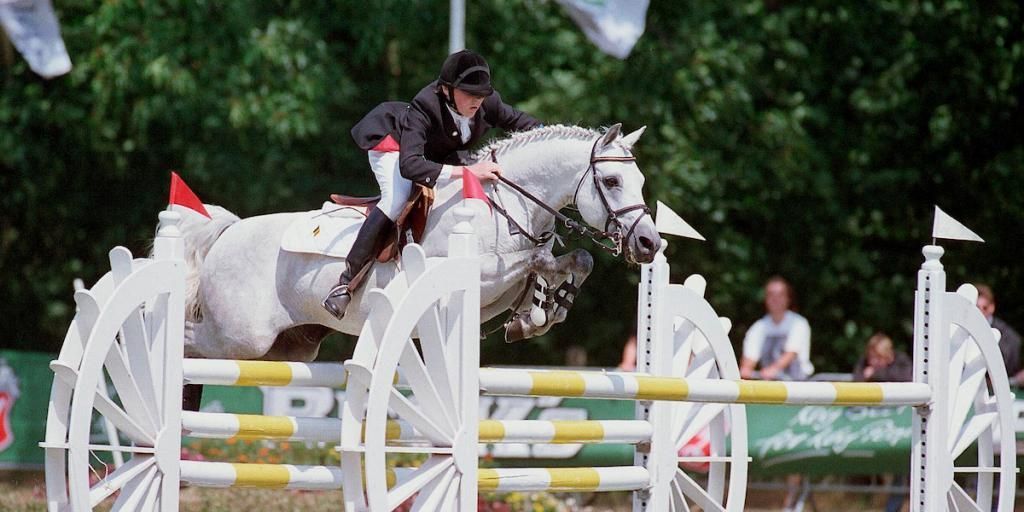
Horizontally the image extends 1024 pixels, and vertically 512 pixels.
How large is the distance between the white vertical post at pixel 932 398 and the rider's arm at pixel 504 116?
171 cm

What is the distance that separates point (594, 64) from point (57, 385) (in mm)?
10020

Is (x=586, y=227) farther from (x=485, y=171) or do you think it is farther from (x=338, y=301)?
(x=338, y=301)

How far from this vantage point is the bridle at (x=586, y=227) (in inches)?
223

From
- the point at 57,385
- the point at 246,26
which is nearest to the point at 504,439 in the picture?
the point at 57,385

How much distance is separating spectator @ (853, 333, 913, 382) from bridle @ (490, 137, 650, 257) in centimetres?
440

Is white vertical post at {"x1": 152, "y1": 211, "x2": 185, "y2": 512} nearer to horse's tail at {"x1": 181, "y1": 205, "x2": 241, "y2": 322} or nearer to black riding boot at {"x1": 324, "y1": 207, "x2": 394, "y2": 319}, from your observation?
black riding boot at {"x1": 324, "y1": 207, "x2": 394, "y2": 319}

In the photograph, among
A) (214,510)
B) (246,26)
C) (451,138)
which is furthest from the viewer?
(246,26)

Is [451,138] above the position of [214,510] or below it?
above

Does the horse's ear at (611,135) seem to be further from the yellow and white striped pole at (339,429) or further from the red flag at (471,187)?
the yellow and white striped pole at (339,429)

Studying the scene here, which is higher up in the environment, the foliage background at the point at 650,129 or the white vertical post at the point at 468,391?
the foliage background at the point at 650,129

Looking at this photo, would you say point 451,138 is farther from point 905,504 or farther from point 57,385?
point 905,504

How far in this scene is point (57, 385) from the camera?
4.68 metres

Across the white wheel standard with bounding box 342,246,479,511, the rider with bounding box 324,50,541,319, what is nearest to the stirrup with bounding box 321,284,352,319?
the rider with bounding box 324,50,541,319

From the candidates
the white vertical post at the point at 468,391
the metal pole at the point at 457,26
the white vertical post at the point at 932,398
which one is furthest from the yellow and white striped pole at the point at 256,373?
the metal pole at the point at 457,26
